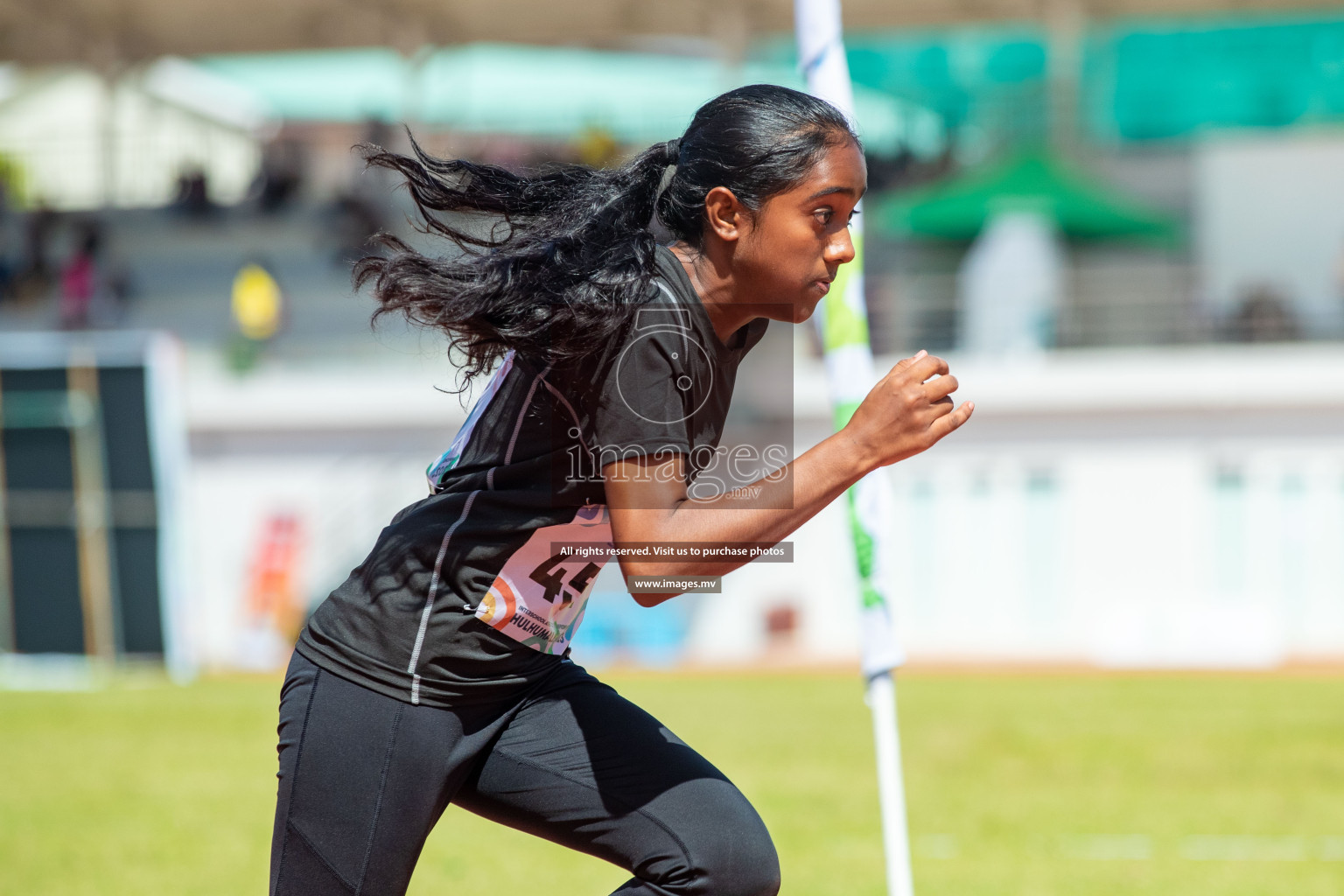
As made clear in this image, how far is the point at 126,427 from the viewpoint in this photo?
14352mm

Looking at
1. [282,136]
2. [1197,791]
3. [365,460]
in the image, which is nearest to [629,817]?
[1197,791]

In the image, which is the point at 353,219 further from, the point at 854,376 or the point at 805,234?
the point at 805,234

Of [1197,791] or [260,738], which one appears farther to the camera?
[260,738]

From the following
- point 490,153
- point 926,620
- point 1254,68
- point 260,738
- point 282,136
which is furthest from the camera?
point 282,136

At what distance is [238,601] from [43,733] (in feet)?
27.8

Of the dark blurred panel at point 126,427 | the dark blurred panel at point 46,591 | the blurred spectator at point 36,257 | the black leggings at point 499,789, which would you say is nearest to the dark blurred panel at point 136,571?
the dark blurred panel at point 46,591

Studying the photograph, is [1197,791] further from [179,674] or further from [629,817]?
[179,674]

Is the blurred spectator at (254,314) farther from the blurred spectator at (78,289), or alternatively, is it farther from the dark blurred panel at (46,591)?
the dark blurred panel at (46,591)

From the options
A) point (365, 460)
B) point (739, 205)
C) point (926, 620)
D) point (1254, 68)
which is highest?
point (1254, 68)

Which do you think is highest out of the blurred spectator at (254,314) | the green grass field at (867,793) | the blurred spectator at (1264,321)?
the blurred spectator at (254,314)

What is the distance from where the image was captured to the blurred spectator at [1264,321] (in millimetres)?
17469

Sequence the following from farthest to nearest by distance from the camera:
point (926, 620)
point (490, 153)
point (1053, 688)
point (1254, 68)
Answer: point (1254, 68)
point (490, 153)
point (926, 620)
point (1053, 688)

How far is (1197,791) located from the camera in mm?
8203

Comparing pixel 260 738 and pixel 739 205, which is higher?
pixel 739 205
